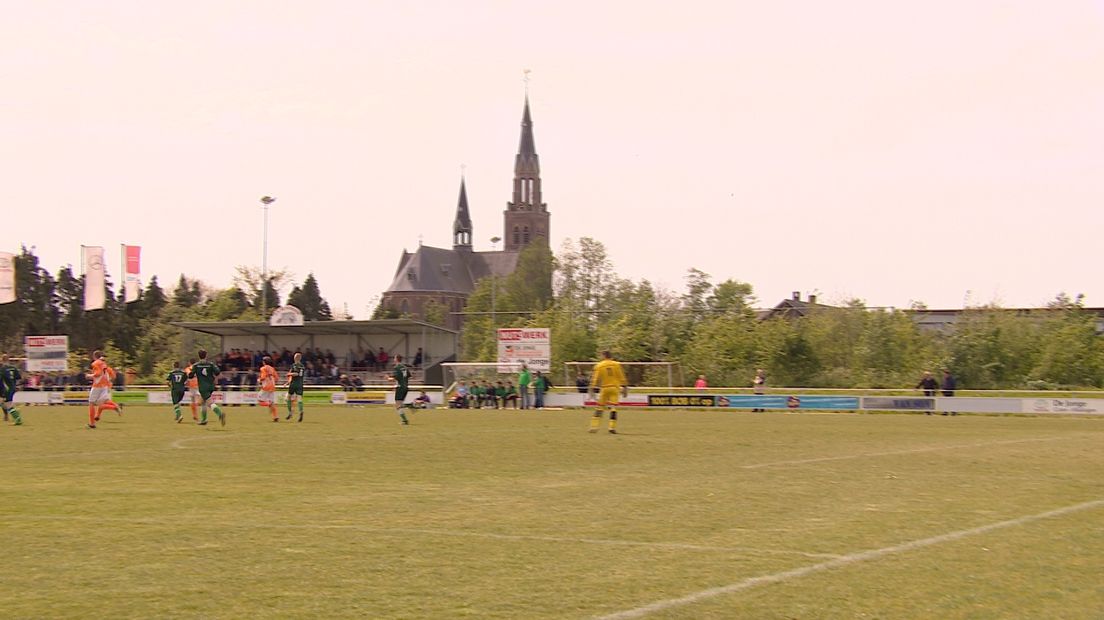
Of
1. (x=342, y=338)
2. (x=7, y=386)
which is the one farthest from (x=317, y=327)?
(x=7, y=386)

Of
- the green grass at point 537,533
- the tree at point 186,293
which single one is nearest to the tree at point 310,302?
the tree at point 186,293

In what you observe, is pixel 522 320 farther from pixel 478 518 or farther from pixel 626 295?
pixel 478 518

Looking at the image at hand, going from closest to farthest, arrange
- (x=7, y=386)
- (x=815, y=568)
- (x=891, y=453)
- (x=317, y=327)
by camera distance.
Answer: (x=815, y=568) → (x=891, y=453) → (x=7, y=386) → (x=317, y=327)

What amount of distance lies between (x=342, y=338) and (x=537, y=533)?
6614 centimetres

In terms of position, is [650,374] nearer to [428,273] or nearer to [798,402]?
[798,402]

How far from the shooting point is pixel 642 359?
3137 inches

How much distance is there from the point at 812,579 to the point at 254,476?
10051 millimetres

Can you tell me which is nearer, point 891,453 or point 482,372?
point 891,453

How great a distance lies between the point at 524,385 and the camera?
53.3 m

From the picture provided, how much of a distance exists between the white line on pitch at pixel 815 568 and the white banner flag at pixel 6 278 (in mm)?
60429

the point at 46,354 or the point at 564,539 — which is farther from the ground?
the point at 46,354

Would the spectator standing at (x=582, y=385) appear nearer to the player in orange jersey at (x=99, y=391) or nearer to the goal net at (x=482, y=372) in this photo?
the goal net at (x=482, y=372)

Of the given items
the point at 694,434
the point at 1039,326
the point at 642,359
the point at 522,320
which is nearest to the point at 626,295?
the point at 522,320

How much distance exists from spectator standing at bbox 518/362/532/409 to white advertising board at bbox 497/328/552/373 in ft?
7.86
